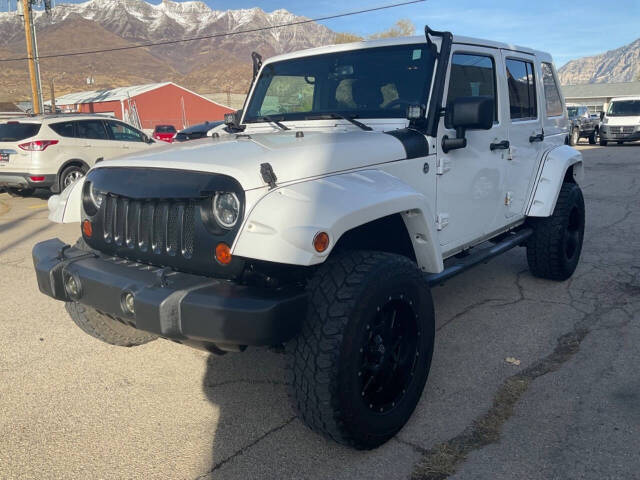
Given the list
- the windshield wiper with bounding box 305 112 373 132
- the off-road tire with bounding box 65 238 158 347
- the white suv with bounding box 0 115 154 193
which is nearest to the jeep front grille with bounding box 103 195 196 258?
the off-road tire with bounding box 65 238 158 347

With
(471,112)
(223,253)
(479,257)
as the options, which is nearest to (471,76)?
(471,112)

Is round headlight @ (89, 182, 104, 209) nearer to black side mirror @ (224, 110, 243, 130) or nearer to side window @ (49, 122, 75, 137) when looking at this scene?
black side mirror @ (224, 110, 243, 130)

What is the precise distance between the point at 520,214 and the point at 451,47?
5.31 feet

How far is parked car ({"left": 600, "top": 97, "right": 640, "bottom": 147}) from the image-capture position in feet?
73.4

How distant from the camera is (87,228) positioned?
10.4 ft

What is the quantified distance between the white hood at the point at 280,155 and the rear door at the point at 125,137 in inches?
376

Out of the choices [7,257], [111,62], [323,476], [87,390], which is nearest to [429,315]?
[323,476]

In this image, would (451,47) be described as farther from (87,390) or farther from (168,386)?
(87,390)

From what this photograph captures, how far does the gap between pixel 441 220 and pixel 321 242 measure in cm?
134

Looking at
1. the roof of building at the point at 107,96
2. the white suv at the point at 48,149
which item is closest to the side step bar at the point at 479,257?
the white suv at the point at 48,149

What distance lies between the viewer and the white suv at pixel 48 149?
424 inches

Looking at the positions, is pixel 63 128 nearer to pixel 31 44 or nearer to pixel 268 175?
pixel 268 175

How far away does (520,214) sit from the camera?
15.2ft

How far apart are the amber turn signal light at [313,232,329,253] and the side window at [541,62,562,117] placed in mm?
3503
